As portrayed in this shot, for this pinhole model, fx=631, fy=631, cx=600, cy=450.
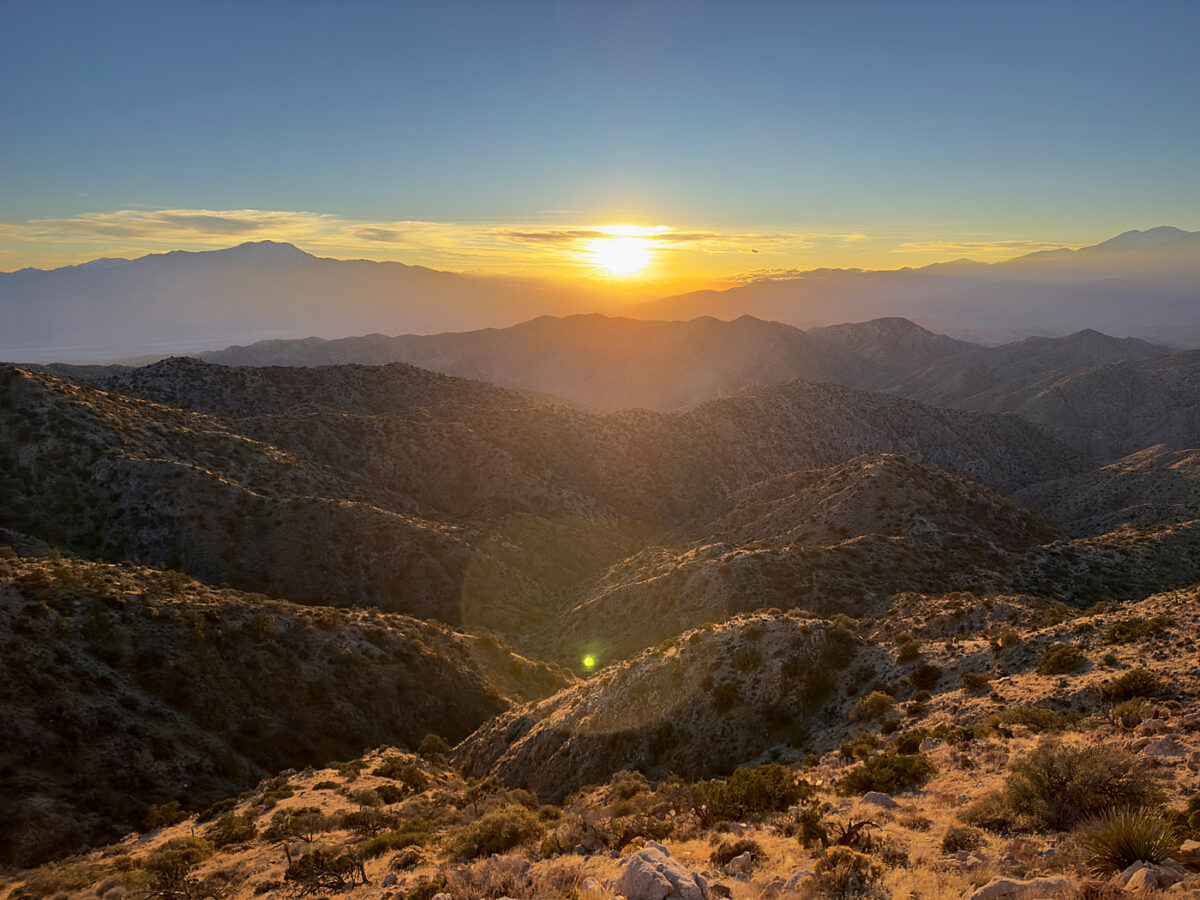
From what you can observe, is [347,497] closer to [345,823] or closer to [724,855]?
[345,823]

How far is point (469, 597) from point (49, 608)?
26999 millimetres

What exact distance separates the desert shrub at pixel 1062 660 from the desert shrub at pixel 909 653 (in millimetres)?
4405

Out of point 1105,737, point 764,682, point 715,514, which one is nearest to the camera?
point 1105,737

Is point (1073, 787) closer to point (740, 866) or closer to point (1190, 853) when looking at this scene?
point (1190, 853)

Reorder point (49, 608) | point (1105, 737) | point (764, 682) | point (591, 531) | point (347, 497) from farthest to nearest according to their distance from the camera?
point (591, 531) → point (347, 497) → point (49, 608) → point (764, 682) → point (1105, 737)

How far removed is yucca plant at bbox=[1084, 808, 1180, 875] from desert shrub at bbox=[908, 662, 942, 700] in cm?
1313

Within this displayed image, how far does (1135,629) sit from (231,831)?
29666 mm

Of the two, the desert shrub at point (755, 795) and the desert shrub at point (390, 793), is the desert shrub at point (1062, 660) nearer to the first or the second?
the desert shrub at point (755, 795)

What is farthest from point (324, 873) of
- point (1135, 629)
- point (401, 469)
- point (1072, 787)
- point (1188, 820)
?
point (401, 469)

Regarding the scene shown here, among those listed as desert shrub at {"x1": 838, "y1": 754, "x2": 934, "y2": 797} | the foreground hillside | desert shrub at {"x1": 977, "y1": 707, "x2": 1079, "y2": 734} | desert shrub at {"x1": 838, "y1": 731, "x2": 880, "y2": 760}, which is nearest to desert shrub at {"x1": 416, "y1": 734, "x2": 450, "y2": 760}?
the foreground hillside

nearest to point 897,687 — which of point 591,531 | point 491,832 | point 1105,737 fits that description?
point 1105,737

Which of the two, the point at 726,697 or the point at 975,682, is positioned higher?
the point at 975,682

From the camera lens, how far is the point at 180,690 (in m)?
28.9

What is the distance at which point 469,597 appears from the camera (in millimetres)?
51000
